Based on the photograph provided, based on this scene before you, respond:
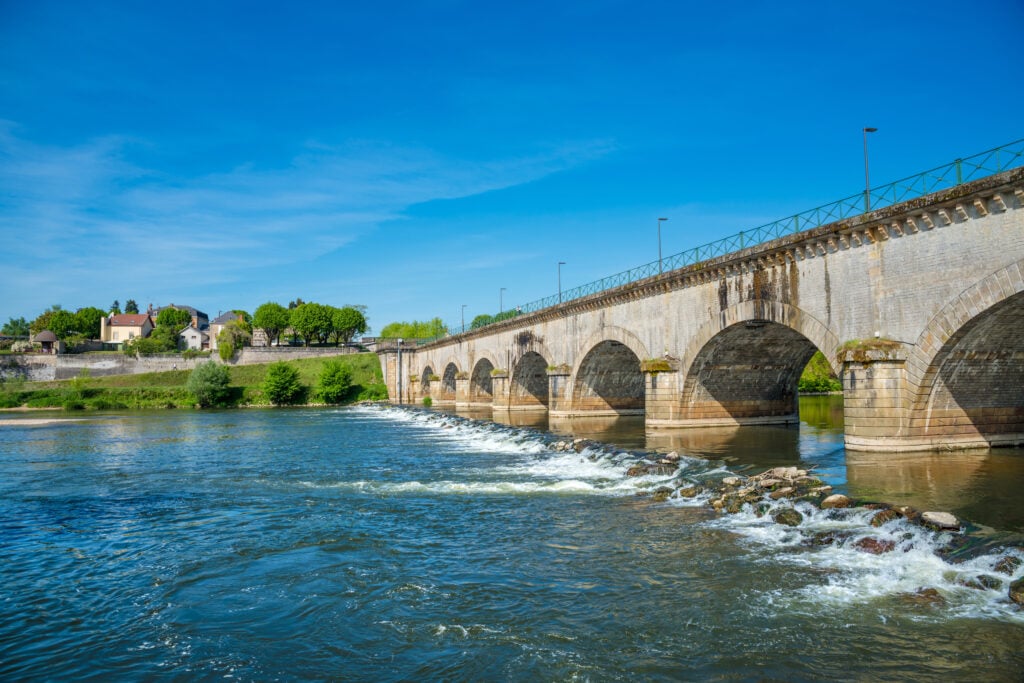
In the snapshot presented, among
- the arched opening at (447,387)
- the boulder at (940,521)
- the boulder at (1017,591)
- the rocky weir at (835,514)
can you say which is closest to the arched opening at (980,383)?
the rocky weir at (835,514)

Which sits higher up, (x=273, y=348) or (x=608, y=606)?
(x=273, y=348)

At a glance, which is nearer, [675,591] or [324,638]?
[324,638]

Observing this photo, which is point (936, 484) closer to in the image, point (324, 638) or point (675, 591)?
point (675, 591)

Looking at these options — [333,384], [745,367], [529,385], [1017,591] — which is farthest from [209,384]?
[1017,591]

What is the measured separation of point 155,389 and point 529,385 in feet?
159

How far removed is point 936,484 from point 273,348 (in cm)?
10015

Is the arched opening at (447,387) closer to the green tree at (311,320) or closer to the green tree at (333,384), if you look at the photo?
the green tree at (333,384)

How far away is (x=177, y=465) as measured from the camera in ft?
79.2

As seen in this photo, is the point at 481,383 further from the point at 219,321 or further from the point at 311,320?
the point at 219,321

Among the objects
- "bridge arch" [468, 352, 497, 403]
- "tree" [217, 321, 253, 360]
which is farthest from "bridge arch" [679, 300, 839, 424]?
"tree" [217, 321, 253, 360]

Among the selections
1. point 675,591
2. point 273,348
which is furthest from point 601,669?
point 273,348

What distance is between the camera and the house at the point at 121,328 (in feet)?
432

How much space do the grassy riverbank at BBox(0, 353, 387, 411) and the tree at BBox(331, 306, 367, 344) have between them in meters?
22.1

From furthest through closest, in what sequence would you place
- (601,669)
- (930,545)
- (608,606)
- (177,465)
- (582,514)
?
(177,465)
(582,514)
(930,545)
(608,606)
(601,669)
